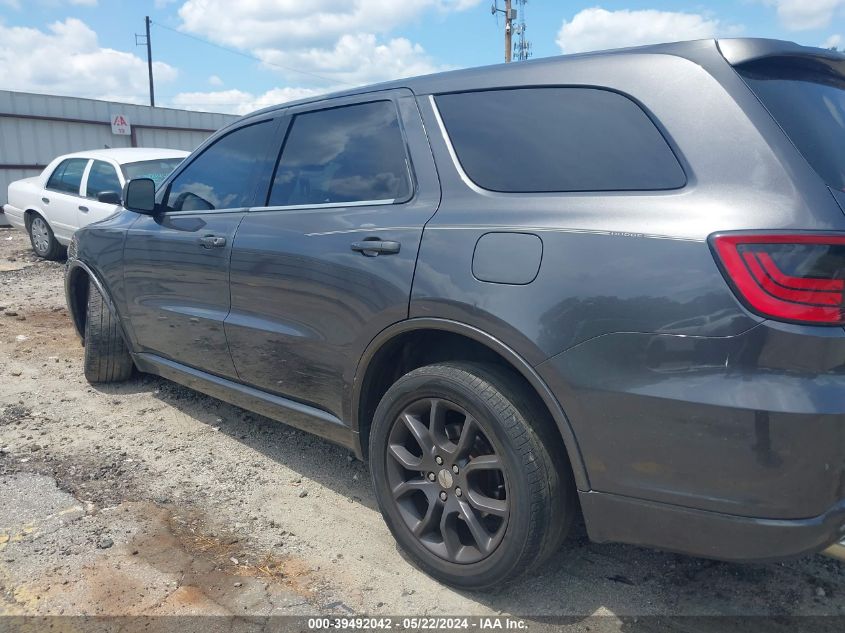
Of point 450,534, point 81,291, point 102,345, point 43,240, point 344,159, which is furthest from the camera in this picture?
point 43,240

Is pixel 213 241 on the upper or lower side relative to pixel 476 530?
upper

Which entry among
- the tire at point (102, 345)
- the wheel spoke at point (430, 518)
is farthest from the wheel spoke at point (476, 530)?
the tire at point (102, 345)

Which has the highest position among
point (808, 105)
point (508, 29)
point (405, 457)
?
point (508, 29)

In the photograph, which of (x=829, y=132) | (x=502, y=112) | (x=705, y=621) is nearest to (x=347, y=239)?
(x=502, y=112)

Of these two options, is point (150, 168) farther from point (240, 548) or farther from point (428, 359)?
point (428, 359)

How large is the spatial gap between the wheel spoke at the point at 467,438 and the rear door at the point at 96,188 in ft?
24.1

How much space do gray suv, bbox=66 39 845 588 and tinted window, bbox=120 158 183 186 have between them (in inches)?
235

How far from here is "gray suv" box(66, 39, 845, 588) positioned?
182cm

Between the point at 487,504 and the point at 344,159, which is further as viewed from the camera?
the point at 344,159

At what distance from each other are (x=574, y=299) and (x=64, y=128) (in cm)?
1859

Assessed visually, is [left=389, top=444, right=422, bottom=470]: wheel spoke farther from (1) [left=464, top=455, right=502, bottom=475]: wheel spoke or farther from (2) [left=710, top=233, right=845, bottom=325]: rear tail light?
(2) [left=710, top=233, right=845, bottom=325]: rear tail light

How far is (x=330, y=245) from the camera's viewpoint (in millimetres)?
2850

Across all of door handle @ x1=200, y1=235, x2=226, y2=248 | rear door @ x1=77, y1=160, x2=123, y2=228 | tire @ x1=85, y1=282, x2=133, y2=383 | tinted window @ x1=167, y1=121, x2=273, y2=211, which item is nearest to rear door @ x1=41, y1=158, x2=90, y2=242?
rear door @ x1=77, y1=160, x2=123, y2=228

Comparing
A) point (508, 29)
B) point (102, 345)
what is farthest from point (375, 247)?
point (508, 29)
